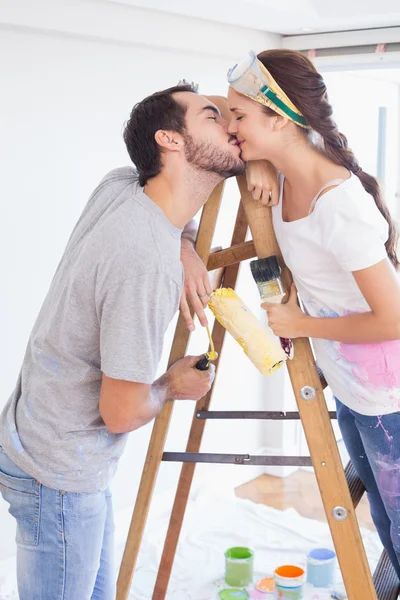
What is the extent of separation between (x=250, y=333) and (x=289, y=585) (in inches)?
59.4

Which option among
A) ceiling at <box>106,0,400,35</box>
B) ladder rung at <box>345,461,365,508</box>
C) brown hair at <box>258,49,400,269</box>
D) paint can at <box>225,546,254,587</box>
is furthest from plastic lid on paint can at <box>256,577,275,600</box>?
ceiling at <box>106,0,400,35</box>

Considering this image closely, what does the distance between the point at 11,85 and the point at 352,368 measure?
1718 millimetres

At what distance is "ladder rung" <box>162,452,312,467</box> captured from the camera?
86.8 inches

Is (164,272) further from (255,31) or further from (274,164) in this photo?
(255,31)

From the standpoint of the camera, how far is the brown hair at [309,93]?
1.86 metres

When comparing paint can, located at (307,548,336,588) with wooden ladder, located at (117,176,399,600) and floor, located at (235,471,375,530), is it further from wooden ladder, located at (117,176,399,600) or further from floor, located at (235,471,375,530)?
wooden ladder, located at (117,176,399,600)

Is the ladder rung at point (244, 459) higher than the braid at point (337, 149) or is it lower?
lower

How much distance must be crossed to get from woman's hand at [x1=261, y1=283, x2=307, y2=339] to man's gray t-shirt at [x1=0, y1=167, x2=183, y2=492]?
0.30 metres

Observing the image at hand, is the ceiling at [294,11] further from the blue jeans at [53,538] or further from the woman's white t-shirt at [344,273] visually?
the blue jeans at [53,538]

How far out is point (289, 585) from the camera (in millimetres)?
3008

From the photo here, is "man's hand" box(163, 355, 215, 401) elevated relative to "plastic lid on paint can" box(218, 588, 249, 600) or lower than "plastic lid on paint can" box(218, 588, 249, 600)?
elevated

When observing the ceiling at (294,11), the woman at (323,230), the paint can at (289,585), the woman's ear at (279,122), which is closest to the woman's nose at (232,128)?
the woman at (323,230)

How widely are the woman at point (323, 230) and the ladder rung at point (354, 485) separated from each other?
0.51 ft

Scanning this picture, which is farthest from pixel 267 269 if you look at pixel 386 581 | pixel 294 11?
pixel 294 11
